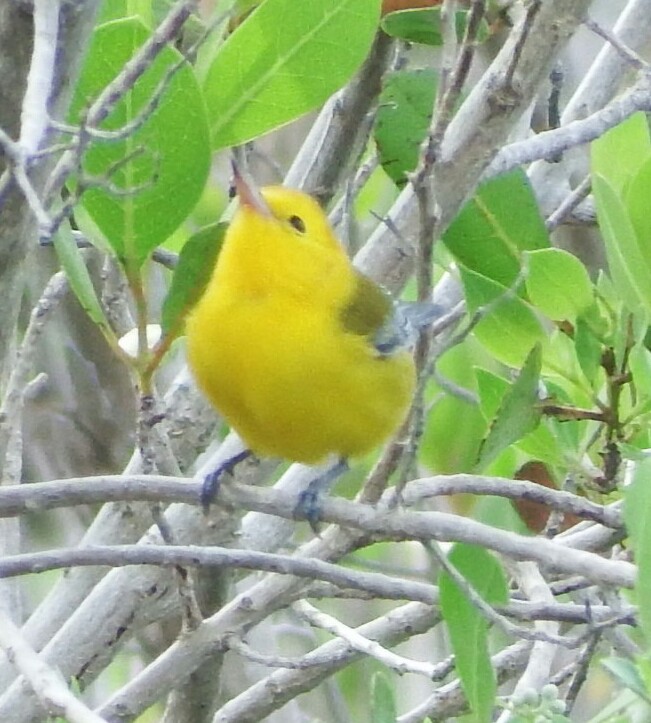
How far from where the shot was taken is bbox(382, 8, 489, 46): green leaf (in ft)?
5.37

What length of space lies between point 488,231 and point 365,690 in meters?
1.82

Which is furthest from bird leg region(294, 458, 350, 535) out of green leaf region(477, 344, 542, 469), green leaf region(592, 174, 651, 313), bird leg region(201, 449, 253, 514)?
green leaf region(592, 174, 651, 313)

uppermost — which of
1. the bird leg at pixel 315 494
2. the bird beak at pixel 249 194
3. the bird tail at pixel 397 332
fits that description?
the bird beak at pixel 249 194

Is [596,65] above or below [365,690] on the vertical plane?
above

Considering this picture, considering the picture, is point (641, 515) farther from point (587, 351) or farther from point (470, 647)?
point (587, 351)

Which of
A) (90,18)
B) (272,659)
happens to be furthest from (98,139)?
(272,659)

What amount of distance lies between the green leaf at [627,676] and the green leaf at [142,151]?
0.66 m

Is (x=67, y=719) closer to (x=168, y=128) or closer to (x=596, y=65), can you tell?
(x=168, y=128)

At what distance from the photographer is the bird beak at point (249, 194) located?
5.93 ft

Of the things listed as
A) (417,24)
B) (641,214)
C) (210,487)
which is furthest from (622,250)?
(210,487)

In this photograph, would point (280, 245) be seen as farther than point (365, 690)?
No

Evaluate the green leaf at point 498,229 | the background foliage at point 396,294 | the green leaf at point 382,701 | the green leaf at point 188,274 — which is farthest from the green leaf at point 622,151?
the green leaf at point 382,701

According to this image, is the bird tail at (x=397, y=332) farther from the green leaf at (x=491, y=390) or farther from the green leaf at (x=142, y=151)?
the green leaf at (x=142, y=151)

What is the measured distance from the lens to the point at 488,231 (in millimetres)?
1631
